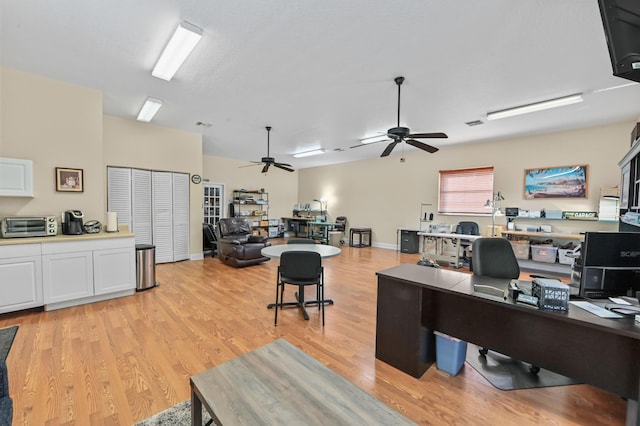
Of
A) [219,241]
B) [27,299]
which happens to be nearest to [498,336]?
[27,299]

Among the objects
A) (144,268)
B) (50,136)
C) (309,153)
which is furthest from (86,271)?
(309,153)

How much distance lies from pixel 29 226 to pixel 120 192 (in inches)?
83.1

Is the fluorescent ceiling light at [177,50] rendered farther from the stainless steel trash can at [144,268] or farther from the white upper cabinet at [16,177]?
the stainless steel trash can at [144,268]

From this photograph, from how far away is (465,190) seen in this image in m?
6.71

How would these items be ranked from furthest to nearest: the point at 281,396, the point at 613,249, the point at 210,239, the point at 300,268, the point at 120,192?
the point at 210,239 < the point at 120,192 < the point at 300,268 < the point at 613,249 < the point at 281,396

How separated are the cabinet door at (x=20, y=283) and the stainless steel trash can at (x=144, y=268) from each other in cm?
104

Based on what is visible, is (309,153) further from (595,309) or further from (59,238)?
(595,309)

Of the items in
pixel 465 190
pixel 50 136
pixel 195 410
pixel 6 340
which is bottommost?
pixel 195 410

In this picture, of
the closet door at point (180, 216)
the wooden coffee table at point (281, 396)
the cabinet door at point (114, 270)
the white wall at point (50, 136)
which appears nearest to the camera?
the wooden coffee table at point (281, 396)

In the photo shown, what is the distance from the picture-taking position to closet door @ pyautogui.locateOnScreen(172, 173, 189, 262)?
19.4 feet

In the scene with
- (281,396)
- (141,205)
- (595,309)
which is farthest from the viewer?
(141,205)

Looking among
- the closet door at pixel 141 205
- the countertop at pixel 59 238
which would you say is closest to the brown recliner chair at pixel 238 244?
the closet door at pixel 141 205

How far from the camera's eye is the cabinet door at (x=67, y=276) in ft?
10.4

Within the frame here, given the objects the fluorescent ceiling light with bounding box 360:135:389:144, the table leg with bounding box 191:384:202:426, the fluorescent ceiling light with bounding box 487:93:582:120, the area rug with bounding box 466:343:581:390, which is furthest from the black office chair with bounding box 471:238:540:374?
the fluorescent ceiling light with bounding box 360:135:389:144
